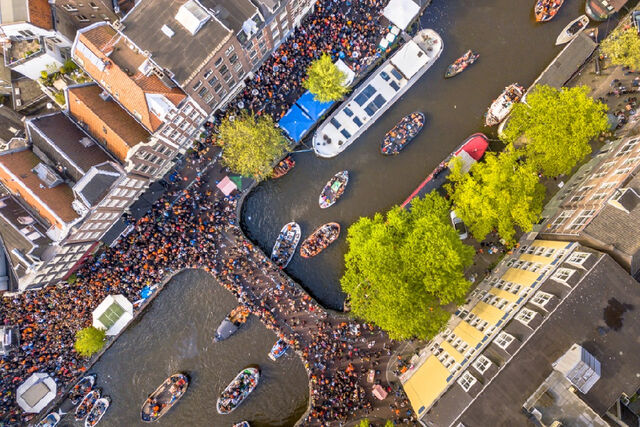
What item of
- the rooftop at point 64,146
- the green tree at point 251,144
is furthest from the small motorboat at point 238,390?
the rooftop at point 64,146

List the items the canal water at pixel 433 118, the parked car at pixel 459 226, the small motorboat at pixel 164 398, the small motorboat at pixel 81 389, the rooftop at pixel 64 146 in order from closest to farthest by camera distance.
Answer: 1. the rooftop at pixel 64 146
2. the parked car at pixel 459 226
3. the small motorboat at pixel 164 398
4. the small motorboat at pixel 81 389
5. the canal water at pixel 433 118

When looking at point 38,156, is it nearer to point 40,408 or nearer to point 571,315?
point 40,408

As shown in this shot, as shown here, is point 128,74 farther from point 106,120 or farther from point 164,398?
point 164,398

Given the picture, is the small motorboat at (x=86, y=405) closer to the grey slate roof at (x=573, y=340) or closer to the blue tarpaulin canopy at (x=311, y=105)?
the grey slate roof at (x=573, y=340)

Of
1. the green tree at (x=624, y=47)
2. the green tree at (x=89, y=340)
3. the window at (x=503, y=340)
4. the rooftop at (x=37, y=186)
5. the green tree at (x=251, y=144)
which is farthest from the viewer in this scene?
the green tree at (x=89, y=340)

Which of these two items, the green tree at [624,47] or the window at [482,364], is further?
the green tree at [624,47]

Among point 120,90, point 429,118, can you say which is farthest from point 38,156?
point 429,118

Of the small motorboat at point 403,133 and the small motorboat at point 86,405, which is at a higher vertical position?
the small motorboat at point 403,133
